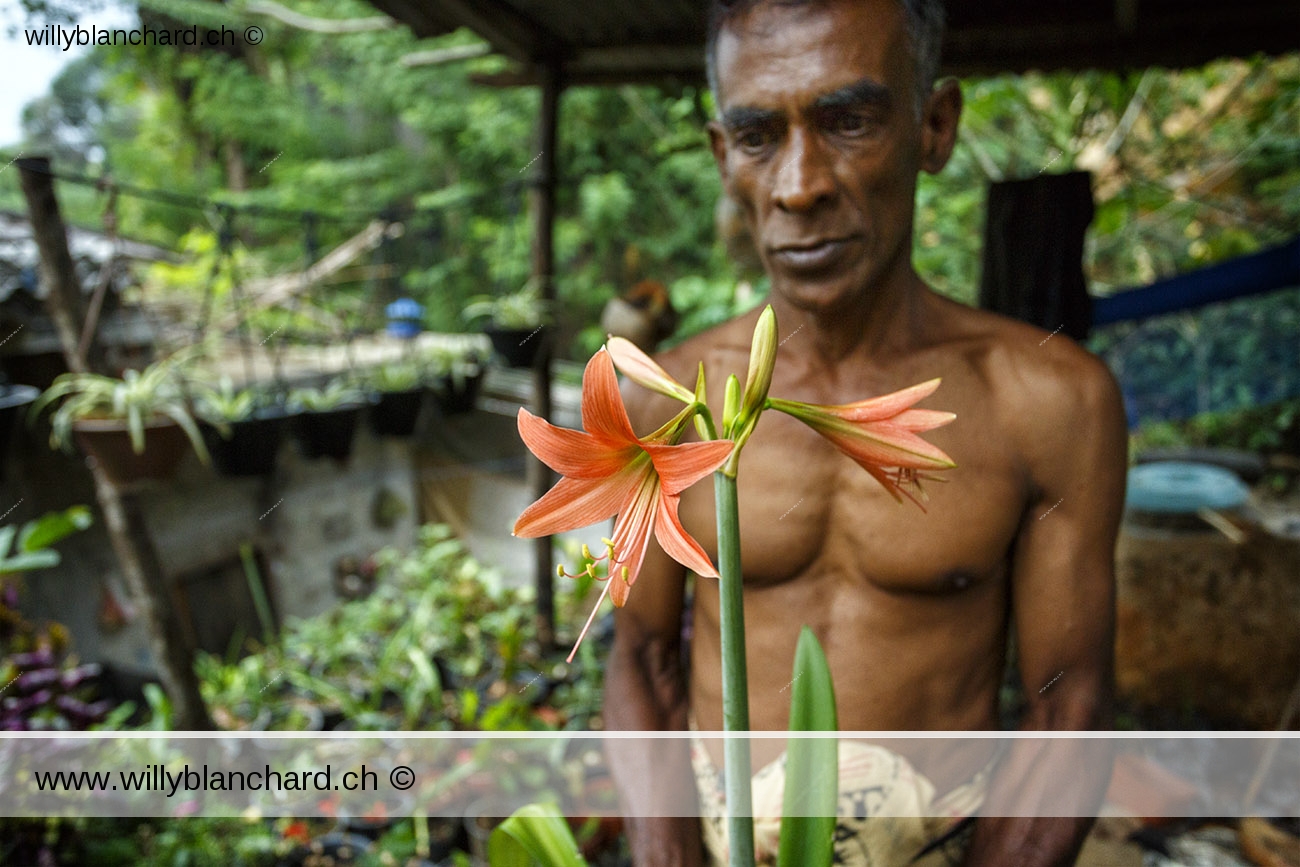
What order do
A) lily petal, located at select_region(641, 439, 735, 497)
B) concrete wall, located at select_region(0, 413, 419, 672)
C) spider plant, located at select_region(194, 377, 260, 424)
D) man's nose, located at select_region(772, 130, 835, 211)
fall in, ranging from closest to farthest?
lily petal, located at select_region(641, 439, 735, 497) < man's nose, located at select_region(772, 130, 835, 211) < spider plant, located at select_region(194, 377, 260, 424) < concrete wall, located at select_region(0, 413, 419, 672)

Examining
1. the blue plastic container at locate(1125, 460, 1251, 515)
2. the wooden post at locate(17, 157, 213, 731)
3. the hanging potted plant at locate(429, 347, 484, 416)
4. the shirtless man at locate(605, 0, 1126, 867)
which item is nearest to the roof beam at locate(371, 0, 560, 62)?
the wooden post at locate(17, 157, 213, 731)

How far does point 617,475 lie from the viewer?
0.55 meters

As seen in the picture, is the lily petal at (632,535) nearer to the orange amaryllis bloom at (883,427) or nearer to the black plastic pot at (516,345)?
the orange amaryllis bloom at (883,427)

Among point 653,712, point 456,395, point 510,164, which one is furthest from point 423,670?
point 510,164

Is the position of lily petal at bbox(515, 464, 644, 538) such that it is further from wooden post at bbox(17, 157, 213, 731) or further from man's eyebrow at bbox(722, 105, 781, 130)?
wooden post at bbox(17, 157, 213, 731)

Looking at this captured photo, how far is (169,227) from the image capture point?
1228 centimetres

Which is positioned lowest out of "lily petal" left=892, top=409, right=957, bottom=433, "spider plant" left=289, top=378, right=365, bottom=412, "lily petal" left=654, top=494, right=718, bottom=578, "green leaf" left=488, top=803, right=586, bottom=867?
"spider plant" left=289, top=378, right=365, bottom=412

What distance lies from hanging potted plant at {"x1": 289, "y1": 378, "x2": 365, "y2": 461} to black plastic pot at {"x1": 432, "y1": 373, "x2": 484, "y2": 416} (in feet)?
1.60

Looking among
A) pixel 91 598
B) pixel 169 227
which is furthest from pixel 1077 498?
pixel 169 227

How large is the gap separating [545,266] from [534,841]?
2.49m

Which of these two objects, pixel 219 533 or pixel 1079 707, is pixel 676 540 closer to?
pixel 1079 707

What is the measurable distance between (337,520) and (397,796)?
9.90ft

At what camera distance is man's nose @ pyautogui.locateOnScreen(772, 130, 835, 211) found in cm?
88

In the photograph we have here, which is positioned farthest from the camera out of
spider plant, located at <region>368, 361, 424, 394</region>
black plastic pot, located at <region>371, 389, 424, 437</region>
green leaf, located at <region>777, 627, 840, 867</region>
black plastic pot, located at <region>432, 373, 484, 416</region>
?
black plastic pot, located at <region>432, 373, 484, 416</region>
